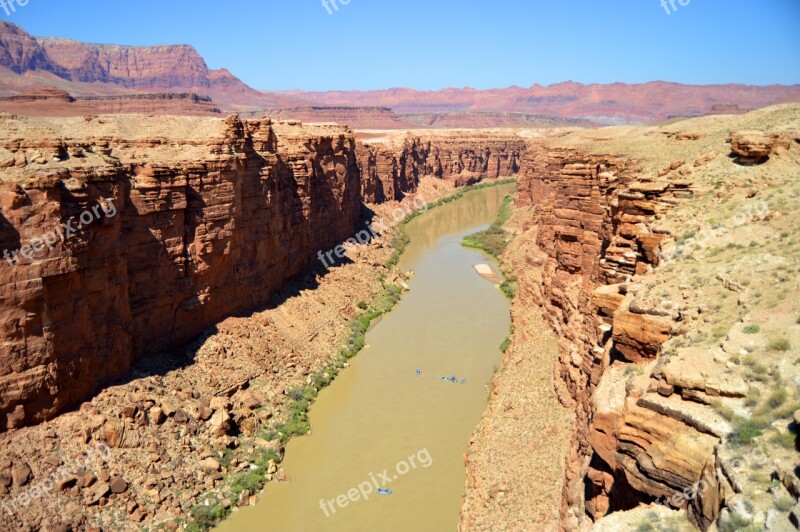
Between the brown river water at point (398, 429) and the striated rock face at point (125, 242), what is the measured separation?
643 centimetres

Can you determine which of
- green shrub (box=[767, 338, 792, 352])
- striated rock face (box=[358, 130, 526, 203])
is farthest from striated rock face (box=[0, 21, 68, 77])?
green shrub (box=[767, 338, 792, 352])

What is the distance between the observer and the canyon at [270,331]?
25.3ft

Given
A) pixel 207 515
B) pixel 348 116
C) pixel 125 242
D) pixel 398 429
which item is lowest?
pixel 398 429

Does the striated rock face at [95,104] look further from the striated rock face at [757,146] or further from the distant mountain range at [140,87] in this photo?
the striated rock face at [757,146]

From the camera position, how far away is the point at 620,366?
31.4ft

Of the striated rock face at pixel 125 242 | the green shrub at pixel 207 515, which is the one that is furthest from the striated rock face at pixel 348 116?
the green shrub at pixel 207 515

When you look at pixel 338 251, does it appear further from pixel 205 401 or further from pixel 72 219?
pixel 72 219

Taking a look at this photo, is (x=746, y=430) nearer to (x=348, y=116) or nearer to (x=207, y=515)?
(x=207, y=515)

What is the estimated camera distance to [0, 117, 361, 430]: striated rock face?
50.8 ft

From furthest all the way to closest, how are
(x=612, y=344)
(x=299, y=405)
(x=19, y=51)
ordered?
(x=19, y=51) → (x=299, y=405) → (x=612, y=344)

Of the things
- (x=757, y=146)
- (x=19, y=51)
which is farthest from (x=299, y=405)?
(x=19, y=51)

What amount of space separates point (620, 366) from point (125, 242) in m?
16.5

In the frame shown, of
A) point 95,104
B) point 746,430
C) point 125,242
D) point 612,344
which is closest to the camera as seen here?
point 746,430

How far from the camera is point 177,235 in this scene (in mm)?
21812
